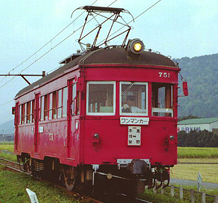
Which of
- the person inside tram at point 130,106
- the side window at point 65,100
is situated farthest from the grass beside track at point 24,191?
the person inside tram at point 130,106

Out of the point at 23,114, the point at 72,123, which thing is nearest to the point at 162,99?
the point at 72,123

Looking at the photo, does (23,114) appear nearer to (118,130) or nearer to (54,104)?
(54,104)

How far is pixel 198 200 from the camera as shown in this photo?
1327 cm

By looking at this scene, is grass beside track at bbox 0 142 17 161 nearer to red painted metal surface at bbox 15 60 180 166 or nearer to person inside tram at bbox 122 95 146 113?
red painted metal surface at bbox 15 60 180 166

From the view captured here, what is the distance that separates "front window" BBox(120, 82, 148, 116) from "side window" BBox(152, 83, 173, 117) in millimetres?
308

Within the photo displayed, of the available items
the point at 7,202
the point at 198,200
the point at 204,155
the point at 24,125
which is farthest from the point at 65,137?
the point at 204,155

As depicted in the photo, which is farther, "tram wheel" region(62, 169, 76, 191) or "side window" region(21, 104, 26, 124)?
"side window" region(21, 104, 26, 124)

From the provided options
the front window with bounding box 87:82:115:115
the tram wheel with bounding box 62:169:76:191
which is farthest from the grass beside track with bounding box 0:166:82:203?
the front window with bounding box 87:82:115:115

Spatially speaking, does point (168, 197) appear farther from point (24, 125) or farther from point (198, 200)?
point (24, 125)

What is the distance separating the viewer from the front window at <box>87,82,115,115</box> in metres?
10.5

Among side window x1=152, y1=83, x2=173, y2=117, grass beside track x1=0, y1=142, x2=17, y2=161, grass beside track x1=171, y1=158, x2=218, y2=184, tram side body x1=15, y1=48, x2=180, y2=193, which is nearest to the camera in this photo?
tram side body x1=15, y1=48, x2=180, y2=193

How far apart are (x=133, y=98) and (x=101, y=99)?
0.73 m

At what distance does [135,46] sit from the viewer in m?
10.8

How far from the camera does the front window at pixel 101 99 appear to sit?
10.5m
